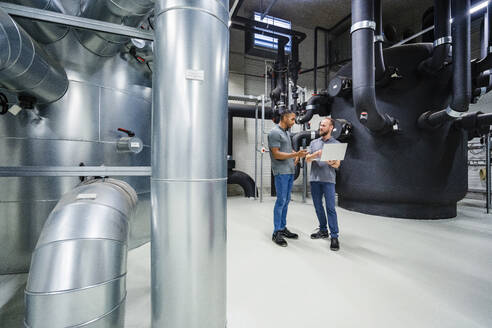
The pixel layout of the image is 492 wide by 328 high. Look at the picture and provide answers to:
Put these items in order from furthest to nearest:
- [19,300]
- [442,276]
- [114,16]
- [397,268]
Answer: [397,268] → [442,276] → [114,16] → [19,300]

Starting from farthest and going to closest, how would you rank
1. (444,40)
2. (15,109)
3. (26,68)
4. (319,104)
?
1. (319,104)
2. (444,40)
3. (15,109)
4. (26,68)

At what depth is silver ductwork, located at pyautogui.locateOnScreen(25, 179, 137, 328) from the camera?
0.62 m

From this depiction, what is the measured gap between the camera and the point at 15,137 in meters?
1.37

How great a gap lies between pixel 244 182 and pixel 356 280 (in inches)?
129

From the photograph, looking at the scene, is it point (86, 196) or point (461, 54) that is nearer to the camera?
point (86, 196)

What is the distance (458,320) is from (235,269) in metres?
1.23

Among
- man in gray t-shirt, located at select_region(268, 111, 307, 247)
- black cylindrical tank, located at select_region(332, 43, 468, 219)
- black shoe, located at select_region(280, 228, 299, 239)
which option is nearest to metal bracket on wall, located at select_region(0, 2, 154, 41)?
man in gray t-shirt, located at select_region(268, 111, 307, 247)

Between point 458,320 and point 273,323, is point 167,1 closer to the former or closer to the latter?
point 273,323

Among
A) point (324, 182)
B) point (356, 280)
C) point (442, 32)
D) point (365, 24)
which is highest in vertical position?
point (442, 32)

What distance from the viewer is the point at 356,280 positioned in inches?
54.2

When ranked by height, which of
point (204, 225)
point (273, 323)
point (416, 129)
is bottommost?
point (273, 323)

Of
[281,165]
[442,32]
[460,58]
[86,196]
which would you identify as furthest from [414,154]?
[86,196]

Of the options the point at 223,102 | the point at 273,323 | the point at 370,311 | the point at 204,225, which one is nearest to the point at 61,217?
the point at 204,225

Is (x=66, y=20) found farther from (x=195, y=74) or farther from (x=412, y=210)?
(x=412, y=210)
